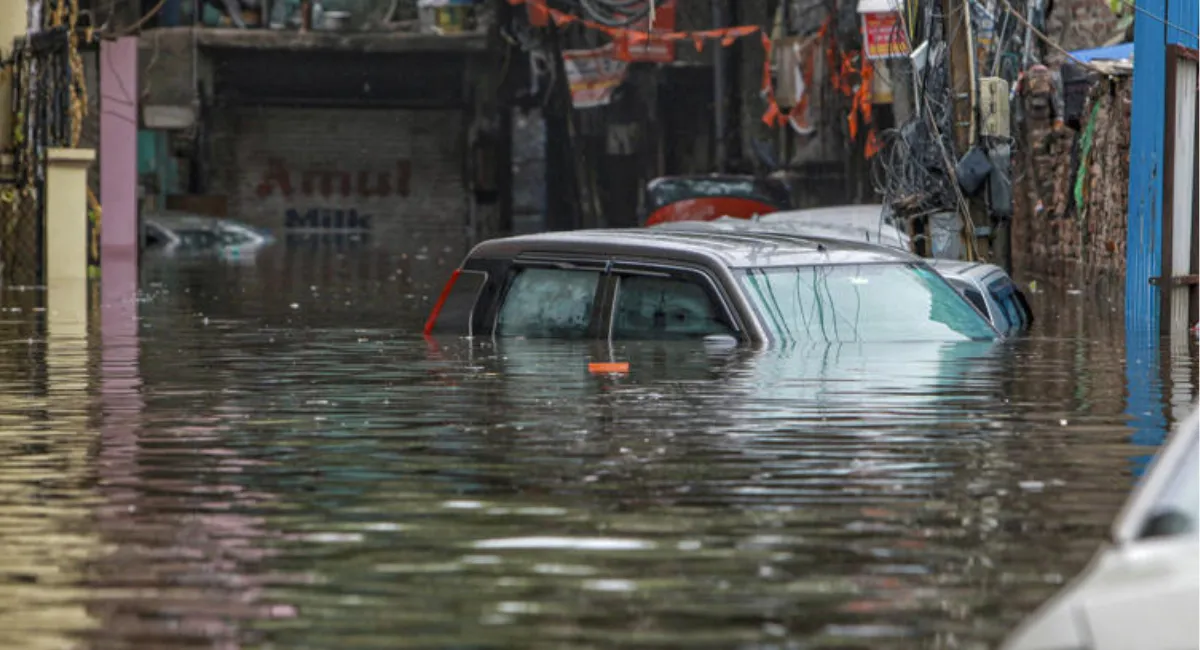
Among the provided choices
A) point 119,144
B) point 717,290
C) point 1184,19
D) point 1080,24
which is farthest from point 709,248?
point 119,144

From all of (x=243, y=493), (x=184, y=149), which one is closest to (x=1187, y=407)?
(x=243, y=493)

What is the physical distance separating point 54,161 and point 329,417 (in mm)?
19627

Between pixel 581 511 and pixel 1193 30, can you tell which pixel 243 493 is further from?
pixel 1193 30

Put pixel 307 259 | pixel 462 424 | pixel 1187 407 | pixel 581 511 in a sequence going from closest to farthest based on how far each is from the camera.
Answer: pixel 581 511 < pixel 462 424 < pixel 1187 407 < pixel 307 259

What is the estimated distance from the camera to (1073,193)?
101 feet

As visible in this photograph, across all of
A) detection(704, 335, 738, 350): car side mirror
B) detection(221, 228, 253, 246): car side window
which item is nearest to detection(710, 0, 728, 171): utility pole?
detection(221, 228, 253, 246): car side window

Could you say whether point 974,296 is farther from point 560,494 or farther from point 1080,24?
point 1080,24

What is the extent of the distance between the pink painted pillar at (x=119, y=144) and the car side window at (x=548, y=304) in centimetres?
2451

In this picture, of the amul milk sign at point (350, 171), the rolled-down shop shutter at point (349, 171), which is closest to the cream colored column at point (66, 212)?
the rolled-down shop shutter at point (349, 171)

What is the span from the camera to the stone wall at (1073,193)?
27.3 m

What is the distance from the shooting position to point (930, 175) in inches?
879

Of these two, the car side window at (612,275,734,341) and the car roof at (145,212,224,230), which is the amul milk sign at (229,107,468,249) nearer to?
the car roof at (145,212,224,230)

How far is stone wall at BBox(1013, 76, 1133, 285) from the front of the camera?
89.6 feet

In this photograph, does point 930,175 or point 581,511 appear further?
point 930,175
